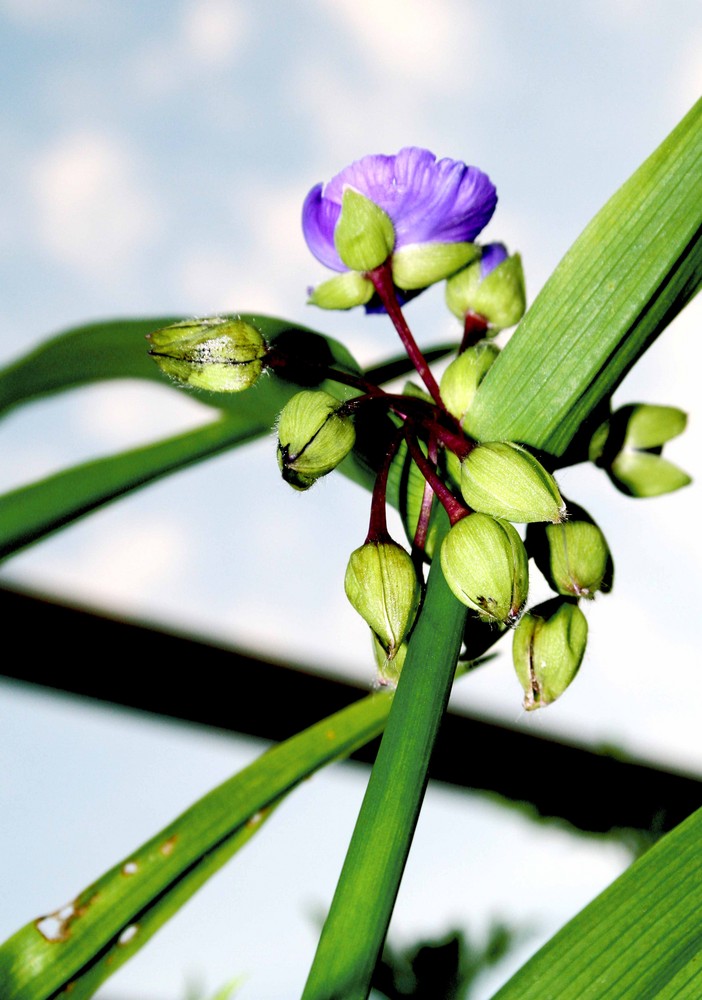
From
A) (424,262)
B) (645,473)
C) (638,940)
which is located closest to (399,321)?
(424,262)

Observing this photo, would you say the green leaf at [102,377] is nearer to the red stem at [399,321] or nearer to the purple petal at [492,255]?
the red stem at [399,321]

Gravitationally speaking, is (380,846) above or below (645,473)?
below

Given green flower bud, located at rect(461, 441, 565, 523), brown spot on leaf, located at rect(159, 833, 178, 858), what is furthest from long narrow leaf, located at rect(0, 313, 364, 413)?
brown spot on leaf, located at rect(159, 833, 178, 858)

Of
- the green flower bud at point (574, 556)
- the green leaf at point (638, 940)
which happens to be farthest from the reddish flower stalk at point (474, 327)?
the green leaf at point (638, 940)

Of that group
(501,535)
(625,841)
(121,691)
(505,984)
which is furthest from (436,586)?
(625,841)

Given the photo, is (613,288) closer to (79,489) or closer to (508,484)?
(508,484)

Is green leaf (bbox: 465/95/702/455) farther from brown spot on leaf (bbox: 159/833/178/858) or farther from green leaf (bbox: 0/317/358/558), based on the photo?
brown spot on leaf (bbox: 159/833/178/858)

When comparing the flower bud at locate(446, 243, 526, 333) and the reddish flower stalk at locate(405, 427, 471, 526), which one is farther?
the flower bud at locate(446, 243, 526, 333)
